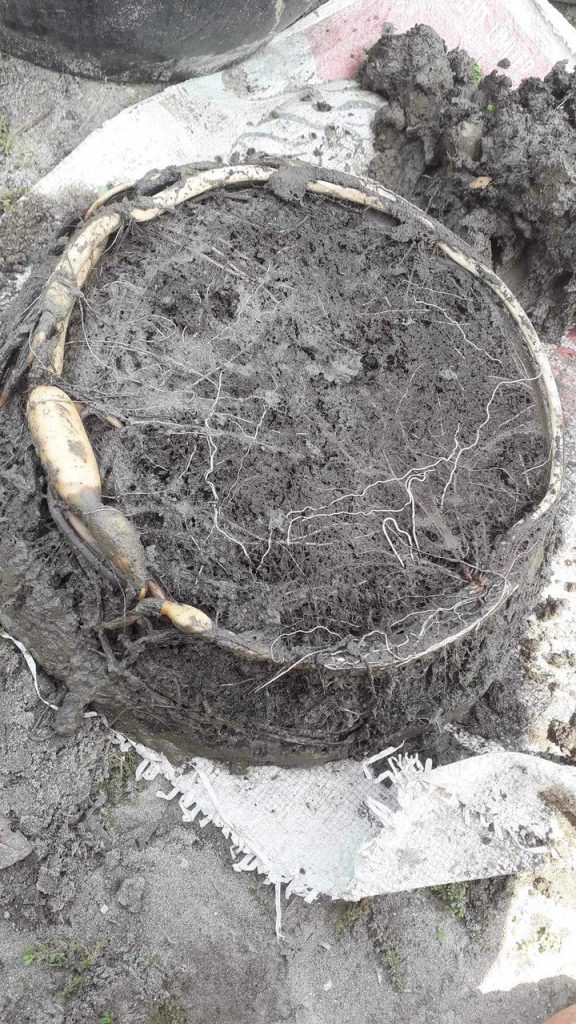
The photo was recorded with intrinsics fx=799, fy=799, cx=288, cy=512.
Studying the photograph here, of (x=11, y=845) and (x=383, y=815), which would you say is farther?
(x=383, y=815)

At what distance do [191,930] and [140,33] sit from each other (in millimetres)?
2122

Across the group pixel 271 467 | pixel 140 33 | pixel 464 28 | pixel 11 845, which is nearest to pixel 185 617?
pixel 271 467

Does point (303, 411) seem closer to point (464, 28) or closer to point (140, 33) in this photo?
point (140, 33)

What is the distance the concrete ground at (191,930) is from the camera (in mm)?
1387

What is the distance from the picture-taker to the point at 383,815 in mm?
1552

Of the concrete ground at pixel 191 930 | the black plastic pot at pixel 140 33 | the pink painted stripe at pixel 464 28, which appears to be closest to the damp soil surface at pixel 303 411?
the concrete ground at pixel 191 930

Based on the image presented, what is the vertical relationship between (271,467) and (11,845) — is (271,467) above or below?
above

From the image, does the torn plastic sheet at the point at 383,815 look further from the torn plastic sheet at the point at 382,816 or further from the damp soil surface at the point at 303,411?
the damp soil surface at the point at 303,411

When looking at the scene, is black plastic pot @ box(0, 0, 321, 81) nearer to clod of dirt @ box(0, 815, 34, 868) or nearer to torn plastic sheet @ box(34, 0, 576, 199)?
torn plastic sheet @ box(34, 0, 576, 199)

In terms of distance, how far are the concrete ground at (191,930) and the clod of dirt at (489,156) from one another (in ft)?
4.76

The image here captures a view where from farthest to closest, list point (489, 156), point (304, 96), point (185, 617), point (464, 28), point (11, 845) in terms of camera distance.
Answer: point (464, 28), point (304, 96), point (489, 156), point (11, 845), point (185, 617)

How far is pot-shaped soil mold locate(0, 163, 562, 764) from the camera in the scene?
1371mm

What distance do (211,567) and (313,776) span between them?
515 mm

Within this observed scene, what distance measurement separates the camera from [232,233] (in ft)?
5.78
